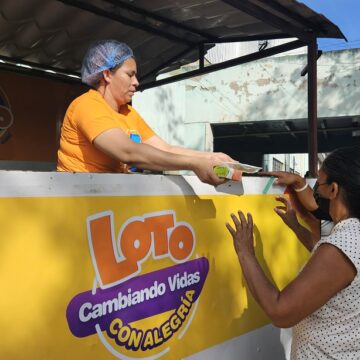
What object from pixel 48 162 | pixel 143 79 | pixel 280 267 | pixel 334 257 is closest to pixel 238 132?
pixel 143 79

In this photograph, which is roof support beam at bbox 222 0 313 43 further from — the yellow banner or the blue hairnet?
the yellow banner

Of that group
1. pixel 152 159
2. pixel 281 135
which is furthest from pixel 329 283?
pixel 281 135

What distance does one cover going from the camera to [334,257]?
64.2 inches

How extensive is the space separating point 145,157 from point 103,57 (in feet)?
2.13

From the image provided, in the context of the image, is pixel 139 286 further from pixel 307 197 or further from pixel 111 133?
pixel 307 197

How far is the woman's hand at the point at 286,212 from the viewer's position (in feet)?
8.20

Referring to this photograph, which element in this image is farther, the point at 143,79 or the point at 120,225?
the point at 143,79

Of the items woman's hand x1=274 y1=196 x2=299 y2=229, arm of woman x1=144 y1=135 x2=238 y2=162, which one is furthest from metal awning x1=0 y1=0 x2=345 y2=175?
woman's hand x1=274 y1=196 x2=299 y2=229

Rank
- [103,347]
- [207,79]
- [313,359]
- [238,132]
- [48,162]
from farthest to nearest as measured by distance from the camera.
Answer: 1. [238,132]
2. [207,79]
3. [48,162]
4. [313,359]
5. [103,347]

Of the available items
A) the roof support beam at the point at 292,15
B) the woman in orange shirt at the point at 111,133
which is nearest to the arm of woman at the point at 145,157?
the woman in orange shirt at the point at 111,133

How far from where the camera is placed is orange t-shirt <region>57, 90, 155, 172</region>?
1961 mm

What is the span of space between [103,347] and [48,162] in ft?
15.5

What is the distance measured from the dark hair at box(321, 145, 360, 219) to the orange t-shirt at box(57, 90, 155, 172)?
894mm

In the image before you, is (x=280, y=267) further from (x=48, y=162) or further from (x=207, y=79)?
(x=207, y=79)
